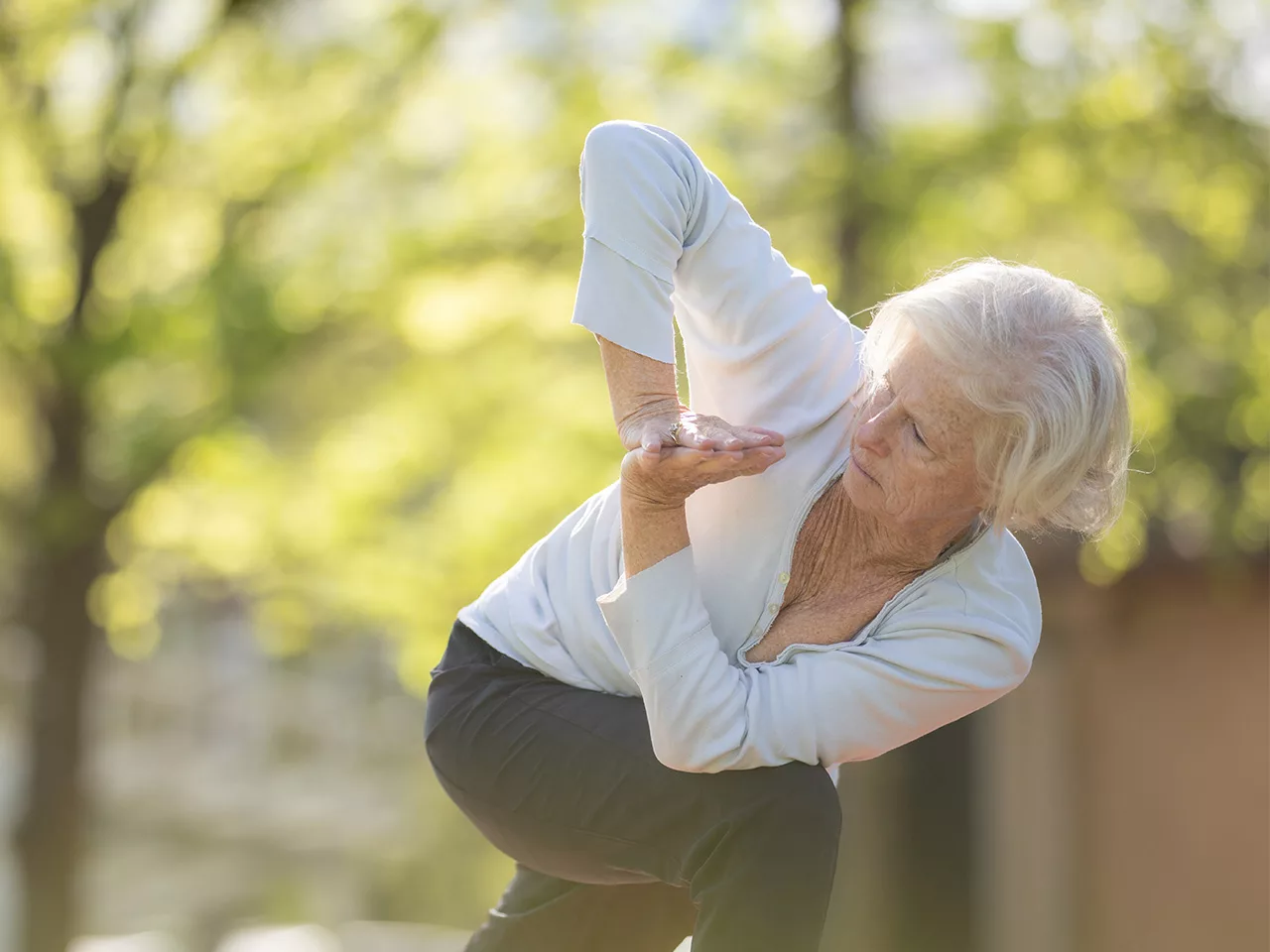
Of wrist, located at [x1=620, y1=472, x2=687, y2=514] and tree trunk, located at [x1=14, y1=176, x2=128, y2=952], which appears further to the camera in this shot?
tree trunk, located at [x1=14, y1=176, x2=128, y2=952]

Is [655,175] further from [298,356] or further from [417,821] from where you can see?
[417,821]

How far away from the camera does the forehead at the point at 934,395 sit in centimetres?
167

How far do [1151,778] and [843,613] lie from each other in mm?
5680

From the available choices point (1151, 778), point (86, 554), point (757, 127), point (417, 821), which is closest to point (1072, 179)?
point (757, 127)

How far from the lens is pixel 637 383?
168cm

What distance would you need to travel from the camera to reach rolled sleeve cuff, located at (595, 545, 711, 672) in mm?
1678

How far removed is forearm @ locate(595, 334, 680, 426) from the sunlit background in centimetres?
393

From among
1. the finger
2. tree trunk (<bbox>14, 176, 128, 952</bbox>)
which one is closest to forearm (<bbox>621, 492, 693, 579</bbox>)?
the finger

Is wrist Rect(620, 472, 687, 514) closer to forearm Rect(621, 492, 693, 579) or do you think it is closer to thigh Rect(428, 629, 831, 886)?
forearm Rect(621, 492, 693, 579)

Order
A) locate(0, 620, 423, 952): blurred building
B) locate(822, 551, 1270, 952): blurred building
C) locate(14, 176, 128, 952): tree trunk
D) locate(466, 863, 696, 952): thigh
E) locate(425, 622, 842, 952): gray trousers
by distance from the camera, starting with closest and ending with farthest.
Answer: locate(425, 622, 842, 952): gray trousers → locate(466, 863, 696, 952): thigh → locate(14, 176, 128, 952): tree trunk → locate(822, 551, 1270, 952): blurred building → locate(0, 620, 423, 952): blurred building

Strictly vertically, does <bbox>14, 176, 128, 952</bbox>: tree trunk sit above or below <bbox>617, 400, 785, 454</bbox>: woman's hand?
below

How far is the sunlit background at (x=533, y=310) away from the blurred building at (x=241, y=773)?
363 inches

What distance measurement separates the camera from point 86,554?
21.2 feet

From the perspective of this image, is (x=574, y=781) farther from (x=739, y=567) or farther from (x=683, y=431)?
(x=683, y=431)
